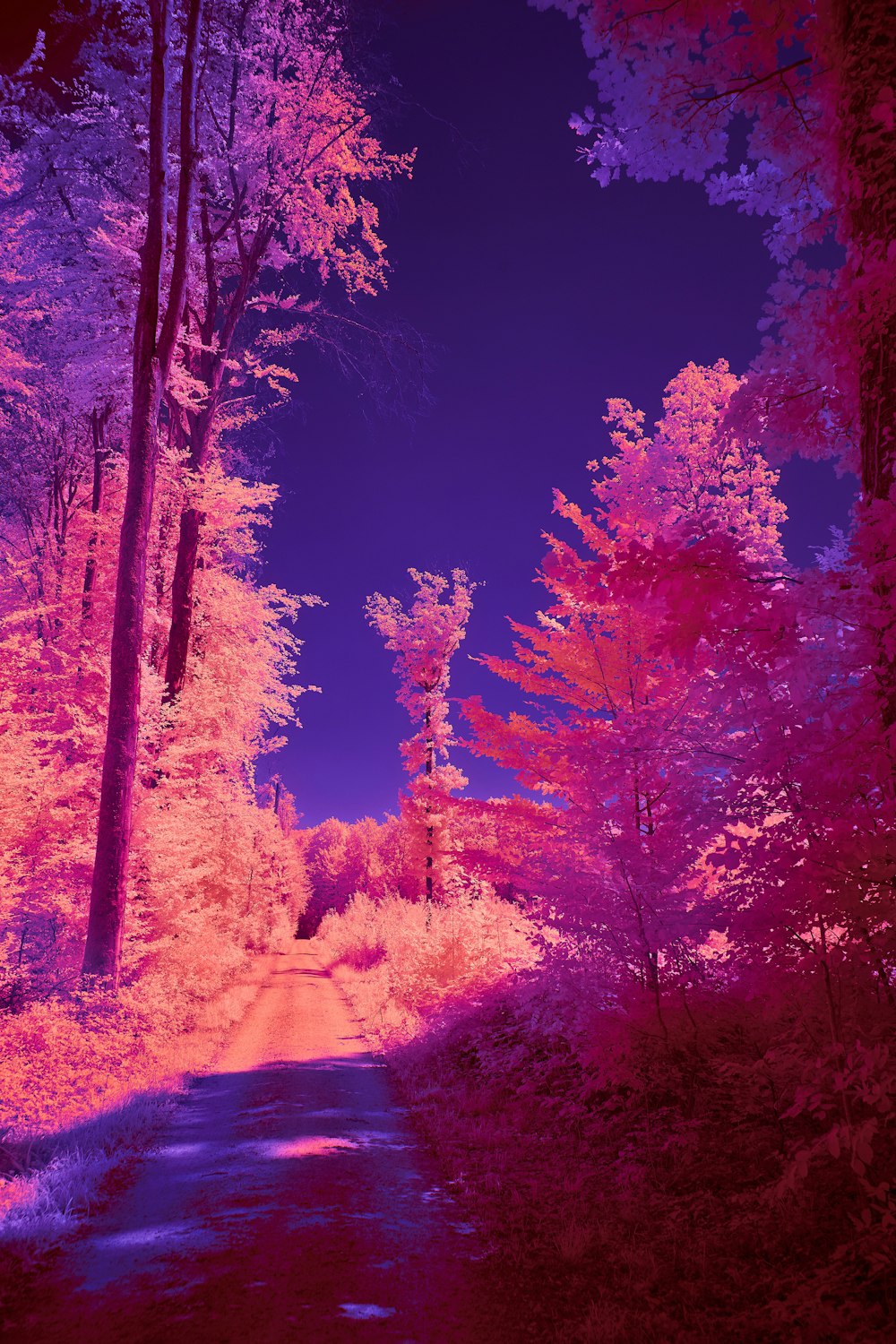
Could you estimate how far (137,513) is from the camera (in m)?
10.5

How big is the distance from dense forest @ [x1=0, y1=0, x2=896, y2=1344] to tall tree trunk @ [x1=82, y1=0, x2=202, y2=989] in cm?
6

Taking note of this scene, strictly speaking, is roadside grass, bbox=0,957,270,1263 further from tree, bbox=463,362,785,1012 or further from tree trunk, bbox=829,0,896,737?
tree trunk, bbox=829,0,896,737

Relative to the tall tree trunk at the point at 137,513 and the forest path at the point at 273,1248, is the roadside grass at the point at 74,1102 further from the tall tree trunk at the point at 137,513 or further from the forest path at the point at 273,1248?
the tall tree trunk at the point at 137,513

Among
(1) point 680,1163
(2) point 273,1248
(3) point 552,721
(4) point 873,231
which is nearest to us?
(4) point 873,231

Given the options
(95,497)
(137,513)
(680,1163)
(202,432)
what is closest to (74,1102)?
(680,1163)

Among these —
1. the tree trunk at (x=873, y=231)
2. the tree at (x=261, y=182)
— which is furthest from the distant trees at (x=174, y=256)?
the tree trunk at (x=873, y=231)

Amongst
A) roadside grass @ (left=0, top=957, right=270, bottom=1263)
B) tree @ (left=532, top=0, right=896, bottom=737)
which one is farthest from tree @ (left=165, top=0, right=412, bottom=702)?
tree @ (left=532, top=0, right=896, bottom=737)

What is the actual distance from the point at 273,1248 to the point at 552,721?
5783 millimetres

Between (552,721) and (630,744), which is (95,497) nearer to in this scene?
(552,721)

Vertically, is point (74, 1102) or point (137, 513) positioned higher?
point (137, 513)

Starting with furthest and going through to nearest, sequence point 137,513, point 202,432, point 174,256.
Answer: point 202,432, point 174,256, point 137,513

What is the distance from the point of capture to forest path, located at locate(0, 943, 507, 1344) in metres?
3.26

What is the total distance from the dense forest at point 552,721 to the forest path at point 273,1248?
1.21 ft

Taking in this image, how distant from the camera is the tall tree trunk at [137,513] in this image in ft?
31.7
